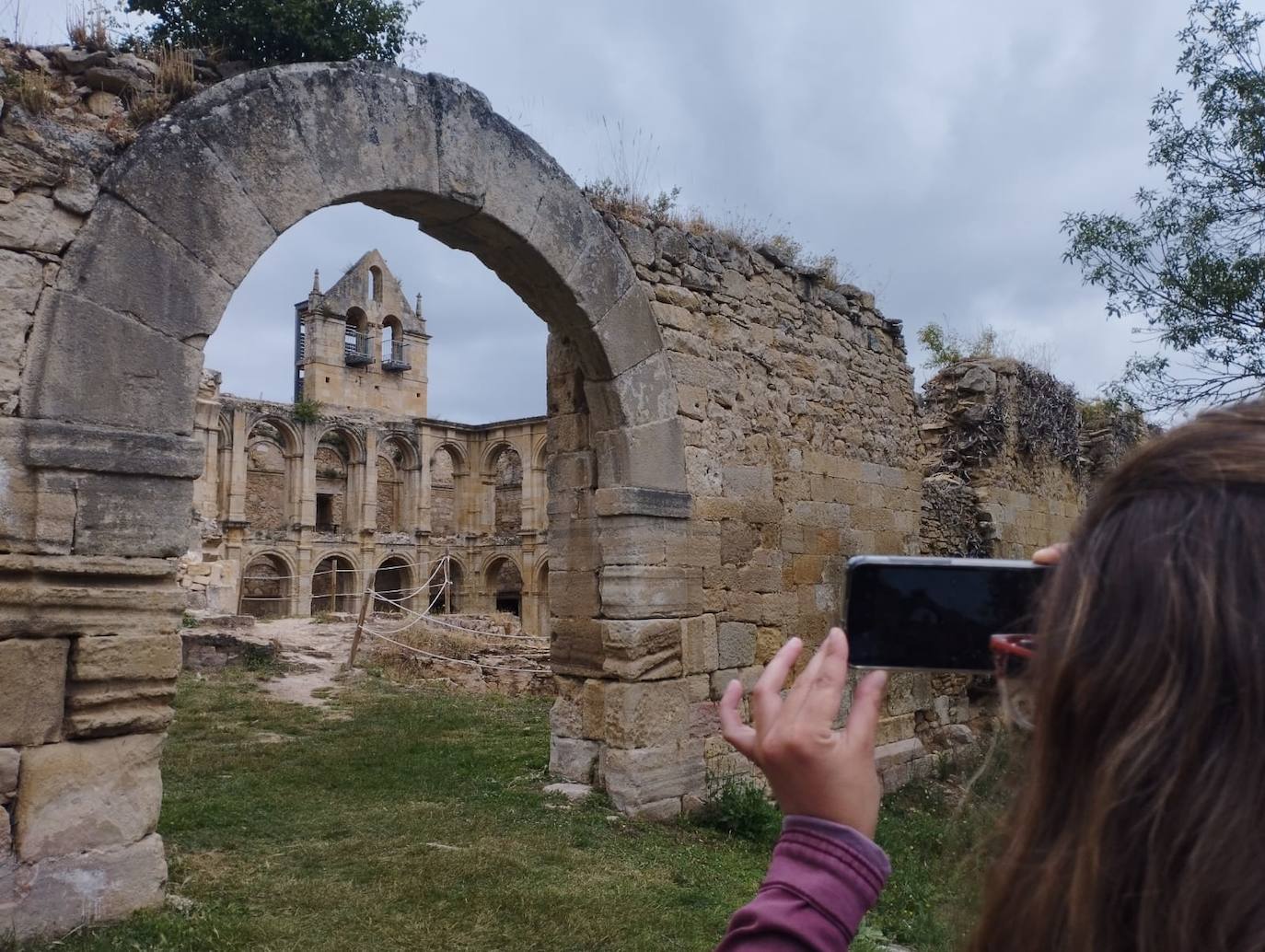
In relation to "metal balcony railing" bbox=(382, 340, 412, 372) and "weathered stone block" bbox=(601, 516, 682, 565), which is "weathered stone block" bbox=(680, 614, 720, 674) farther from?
"metal balcony railing" bbox=(382, 340, 412, 372)

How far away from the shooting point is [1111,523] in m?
0.80

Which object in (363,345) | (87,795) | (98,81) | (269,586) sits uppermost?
(363,345)

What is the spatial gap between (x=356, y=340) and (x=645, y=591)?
30039mm

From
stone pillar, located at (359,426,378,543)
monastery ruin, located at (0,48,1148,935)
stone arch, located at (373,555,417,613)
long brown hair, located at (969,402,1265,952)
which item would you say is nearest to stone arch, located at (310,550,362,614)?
stone arch, located at (373,555,417,613)

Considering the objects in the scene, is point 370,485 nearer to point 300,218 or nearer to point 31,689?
point 300,218

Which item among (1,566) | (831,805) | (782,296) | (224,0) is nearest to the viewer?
(831,805)

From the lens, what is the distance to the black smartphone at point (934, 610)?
3.42 ft

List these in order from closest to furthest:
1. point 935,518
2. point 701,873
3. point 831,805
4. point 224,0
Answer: point 831,805 → point 701,873 → point 224,0 → point 935,518

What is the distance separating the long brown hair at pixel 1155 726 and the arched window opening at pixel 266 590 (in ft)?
97.5

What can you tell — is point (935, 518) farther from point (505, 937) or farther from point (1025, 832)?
point (1025, 832)

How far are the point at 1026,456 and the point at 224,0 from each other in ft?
31.1

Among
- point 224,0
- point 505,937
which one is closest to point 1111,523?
point 505,937

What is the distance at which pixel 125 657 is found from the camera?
396 cm

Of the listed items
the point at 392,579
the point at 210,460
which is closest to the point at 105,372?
the point at 210,460
